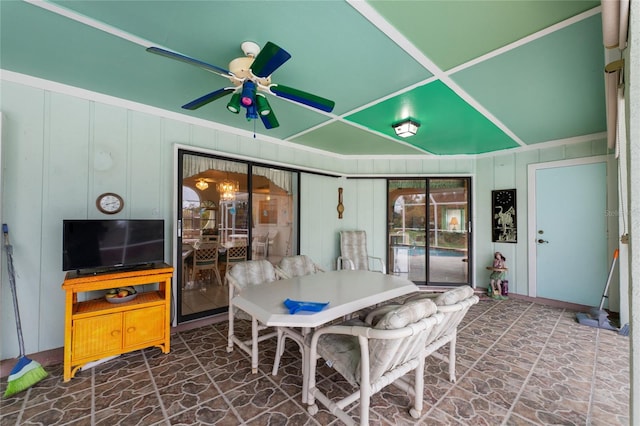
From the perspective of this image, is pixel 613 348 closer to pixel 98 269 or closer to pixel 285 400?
pixel 285 400

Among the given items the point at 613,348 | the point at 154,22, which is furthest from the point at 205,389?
the point at 613,348

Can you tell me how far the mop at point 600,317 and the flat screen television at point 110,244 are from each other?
518 cm

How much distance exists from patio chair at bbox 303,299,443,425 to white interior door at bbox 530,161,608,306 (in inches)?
150

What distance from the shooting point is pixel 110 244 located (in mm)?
2543

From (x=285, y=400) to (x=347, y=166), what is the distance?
4.10m

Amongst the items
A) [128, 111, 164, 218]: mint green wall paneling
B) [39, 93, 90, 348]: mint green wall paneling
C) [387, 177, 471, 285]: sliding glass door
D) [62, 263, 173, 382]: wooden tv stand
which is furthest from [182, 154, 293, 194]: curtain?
[387, 177, 471, 285]: sliding glass door

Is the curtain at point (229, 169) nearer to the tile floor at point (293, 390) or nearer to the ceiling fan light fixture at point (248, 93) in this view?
the ceiling fan light fixture at point (248, 93)

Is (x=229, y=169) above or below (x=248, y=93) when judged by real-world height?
below

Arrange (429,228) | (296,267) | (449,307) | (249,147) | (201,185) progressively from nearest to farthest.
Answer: (449,307) → (296,267) → (201,185) → (249,147) → (429,228)

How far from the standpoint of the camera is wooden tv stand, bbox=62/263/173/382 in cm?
223

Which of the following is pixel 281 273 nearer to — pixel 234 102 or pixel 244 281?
pixel 244 281

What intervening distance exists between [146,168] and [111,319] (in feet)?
5.18

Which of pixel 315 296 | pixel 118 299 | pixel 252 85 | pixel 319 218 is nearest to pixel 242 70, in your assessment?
pixel 252 85

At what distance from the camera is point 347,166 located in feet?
17.4
